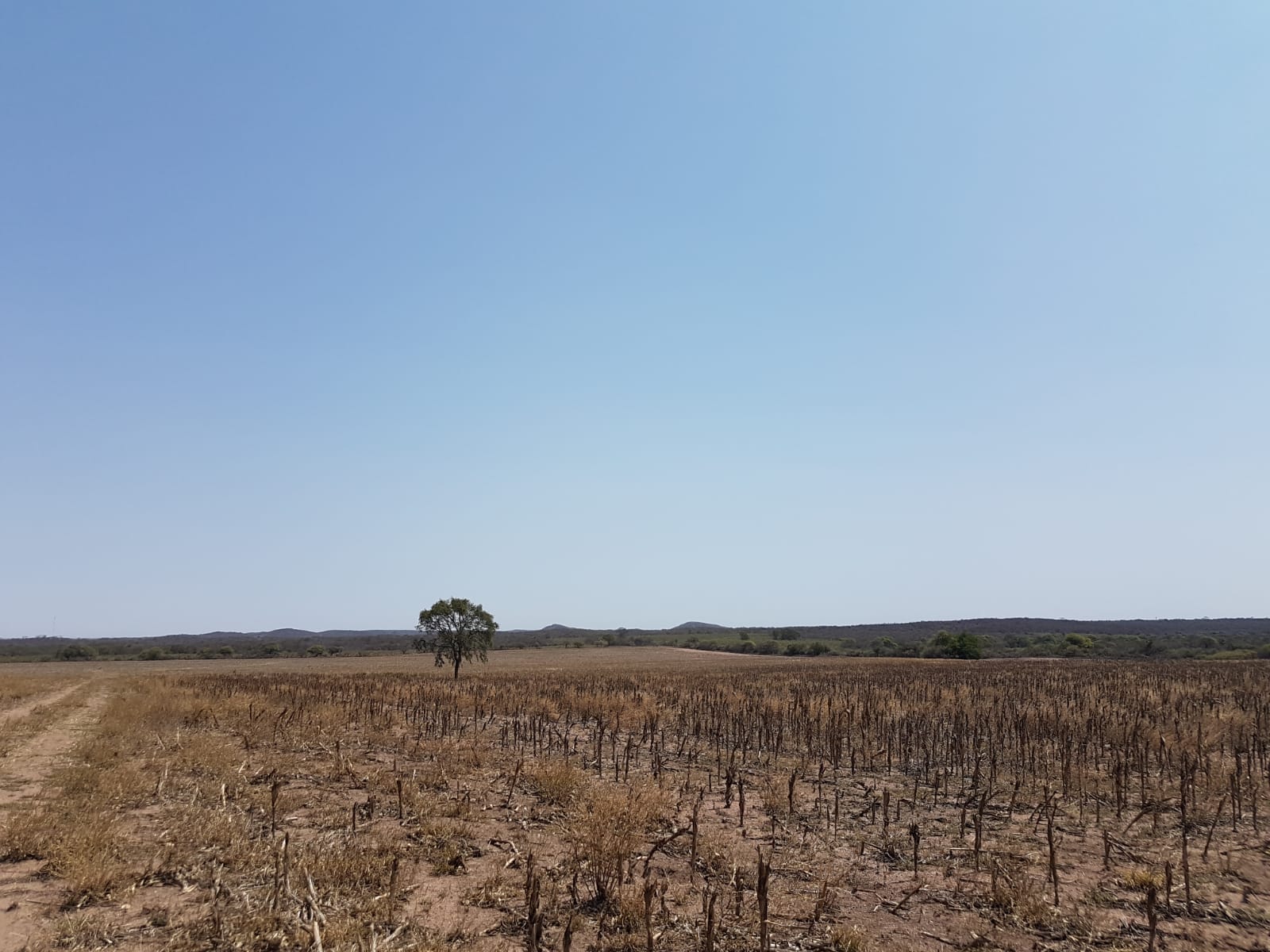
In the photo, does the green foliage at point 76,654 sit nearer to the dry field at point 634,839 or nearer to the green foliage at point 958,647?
the green foliage at point 958,647

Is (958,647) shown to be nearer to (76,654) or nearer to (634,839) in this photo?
(634,839)

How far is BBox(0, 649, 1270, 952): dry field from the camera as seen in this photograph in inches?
261

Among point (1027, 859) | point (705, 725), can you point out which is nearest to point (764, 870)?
point (1027, 859)

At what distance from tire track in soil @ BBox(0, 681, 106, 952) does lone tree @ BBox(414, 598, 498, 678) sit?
24005 mm

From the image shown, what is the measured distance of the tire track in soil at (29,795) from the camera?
20.8 feet

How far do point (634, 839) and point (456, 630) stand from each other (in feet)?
145

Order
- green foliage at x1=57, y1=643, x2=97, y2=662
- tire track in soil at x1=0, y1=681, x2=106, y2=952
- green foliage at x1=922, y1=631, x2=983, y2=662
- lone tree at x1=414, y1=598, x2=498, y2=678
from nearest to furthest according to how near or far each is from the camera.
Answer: tire track in soil at x1=0, y1=681, x2=106, y2=952, lone tree at x1=414, y1=598, x2=498, y2=678, green foliage at x1=922, y1=631, x2=983, y2=662, green foliage at x1=57, y1=643, x2=97, y2=662

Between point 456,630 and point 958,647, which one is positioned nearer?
point 456,630

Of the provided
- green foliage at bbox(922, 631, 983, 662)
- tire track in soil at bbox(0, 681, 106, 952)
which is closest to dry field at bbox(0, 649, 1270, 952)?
tire track in soil at bbox(0, 681, 106, 952)

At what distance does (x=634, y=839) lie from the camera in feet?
28.5

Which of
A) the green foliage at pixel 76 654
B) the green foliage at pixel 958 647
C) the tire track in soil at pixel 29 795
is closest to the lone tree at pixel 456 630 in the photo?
the tire track in soil at pixel 29 795

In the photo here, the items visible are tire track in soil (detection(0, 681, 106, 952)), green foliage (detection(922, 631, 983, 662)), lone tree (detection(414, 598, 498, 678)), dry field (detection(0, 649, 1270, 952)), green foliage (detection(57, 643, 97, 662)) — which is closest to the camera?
tire track in soil (detection(0, 681, 106, 952))

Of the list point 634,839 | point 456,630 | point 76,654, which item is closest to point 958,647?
point 456,630

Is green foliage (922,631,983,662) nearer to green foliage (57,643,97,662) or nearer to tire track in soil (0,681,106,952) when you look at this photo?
tire track in soil (0,681,106,952)
